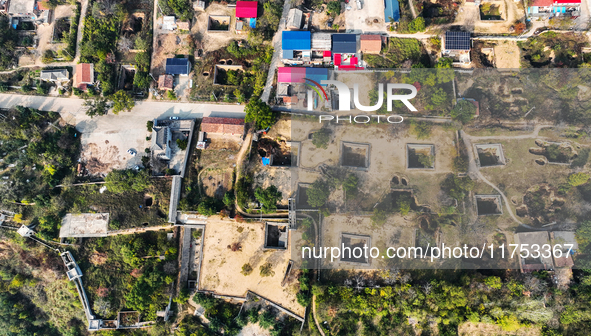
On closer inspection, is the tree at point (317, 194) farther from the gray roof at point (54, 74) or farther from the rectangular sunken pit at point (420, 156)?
the gray roof at point (54, 74)

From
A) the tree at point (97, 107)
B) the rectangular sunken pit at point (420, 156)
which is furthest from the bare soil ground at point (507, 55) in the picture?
the tree at point (97, 107)

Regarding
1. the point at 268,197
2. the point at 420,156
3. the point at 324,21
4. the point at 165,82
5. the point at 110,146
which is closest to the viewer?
the point at 268,197

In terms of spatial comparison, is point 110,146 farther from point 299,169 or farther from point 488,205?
point 488,205

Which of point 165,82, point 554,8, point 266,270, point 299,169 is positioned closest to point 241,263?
point 266,270

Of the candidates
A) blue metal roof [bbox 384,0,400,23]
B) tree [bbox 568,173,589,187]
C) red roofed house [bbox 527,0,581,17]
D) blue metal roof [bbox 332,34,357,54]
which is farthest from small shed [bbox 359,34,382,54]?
tree [bbox 568,173,589,187]

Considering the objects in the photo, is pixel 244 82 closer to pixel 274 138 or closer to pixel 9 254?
pixel 274 138

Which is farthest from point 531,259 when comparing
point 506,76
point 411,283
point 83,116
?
point 83,116

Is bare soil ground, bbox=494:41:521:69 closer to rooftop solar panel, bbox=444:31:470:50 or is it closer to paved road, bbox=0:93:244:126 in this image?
rooftop solar panel, bbox=444:31:470:50
